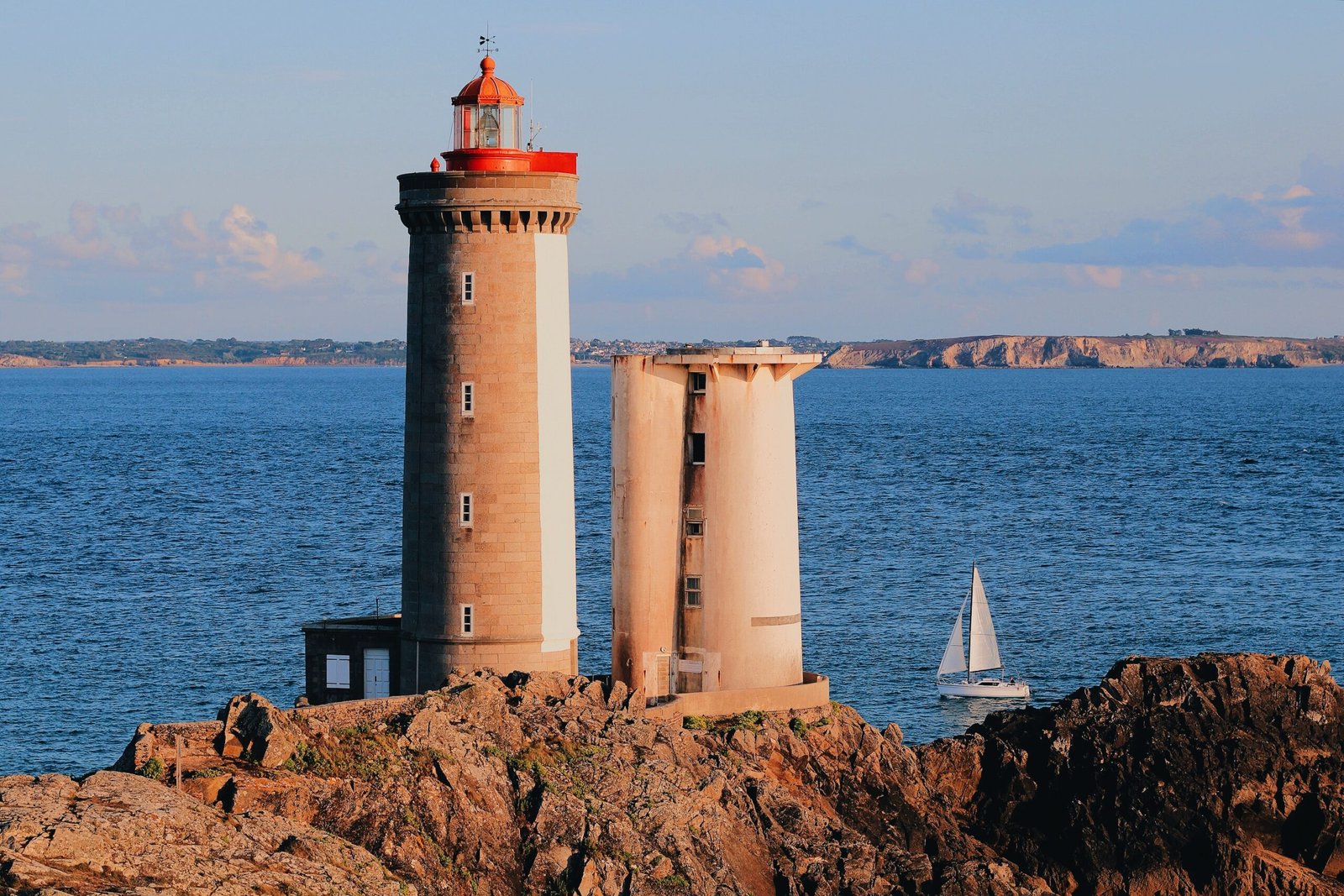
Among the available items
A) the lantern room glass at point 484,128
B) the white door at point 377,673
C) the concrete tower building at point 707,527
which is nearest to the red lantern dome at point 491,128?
the lantern room glass at point 484,128

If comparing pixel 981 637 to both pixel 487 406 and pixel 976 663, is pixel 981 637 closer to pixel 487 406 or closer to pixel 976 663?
pixel 976 663

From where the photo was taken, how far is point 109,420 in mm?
180000

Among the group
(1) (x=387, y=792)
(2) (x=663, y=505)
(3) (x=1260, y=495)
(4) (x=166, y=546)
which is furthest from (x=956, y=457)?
(1) (x=387, y=792)

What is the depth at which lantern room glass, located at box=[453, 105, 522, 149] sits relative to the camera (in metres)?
31.1

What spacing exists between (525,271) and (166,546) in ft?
159

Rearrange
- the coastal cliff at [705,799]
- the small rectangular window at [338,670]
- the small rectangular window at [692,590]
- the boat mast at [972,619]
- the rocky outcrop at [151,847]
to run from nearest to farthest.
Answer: the rocky outcrop at [151,847], the coastal cliff at [705,799], the small rectangular window at [692,590], the small rectangular window at [338,670], the boat mast at [972,619]

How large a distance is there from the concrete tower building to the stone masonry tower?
170 cm

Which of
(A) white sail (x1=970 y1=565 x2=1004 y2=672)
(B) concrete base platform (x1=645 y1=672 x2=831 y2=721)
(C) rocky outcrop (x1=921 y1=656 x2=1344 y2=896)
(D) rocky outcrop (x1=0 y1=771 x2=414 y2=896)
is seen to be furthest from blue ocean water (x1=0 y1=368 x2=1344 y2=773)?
(D) rocky outcrop (x1=0 y1=771 x2=414 y2=896)

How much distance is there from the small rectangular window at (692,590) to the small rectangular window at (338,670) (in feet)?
19.9

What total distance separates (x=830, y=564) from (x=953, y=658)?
1575 cm

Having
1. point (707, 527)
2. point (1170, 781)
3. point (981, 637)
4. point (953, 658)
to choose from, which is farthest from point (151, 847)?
point (981, 637)

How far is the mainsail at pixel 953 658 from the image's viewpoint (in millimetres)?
50522

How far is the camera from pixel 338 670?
3231 centimetres

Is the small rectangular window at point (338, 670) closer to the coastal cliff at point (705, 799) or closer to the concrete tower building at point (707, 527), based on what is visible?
the coastal cliff at point (705, 799)
